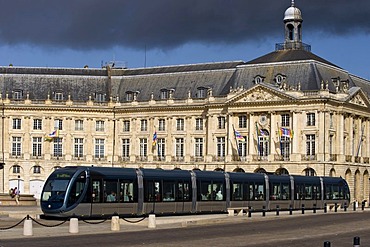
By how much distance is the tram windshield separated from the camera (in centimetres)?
5569

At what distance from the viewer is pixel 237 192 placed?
232ft

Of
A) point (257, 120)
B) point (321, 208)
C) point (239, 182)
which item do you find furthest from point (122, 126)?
point (239, 182)

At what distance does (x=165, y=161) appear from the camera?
384ft

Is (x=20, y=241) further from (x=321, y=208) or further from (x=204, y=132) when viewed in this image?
(x=204, y=132)

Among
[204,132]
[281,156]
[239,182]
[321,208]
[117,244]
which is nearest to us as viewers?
[117,244]

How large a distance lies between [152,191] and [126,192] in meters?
2.58

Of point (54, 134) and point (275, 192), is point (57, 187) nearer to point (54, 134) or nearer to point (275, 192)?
point (275, 192)

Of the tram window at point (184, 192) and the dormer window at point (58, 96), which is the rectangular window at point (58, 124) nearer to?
the dormer window at point (58, 96)

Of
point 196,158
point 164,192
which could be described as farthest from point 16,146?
point 164,192

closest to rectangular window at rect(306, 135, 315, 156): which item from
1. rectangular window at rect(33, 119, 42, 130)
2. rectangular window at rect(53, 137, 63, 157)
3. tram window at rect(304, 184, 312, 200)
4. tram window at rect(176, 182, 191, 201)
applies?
tram window at rect(304, 184, 312, 200)

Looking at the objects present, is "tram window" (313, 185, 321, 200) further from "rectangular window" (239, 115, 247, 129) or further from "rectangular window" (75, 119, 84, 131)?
"rectangular window" (75, 119, 84, 131)

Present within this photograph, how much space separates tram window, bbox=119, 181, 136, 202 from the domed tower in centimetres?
5907

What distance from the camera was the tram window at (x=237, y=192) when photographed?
70312mm

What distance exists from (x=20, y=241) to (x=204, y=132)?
75.9 m
